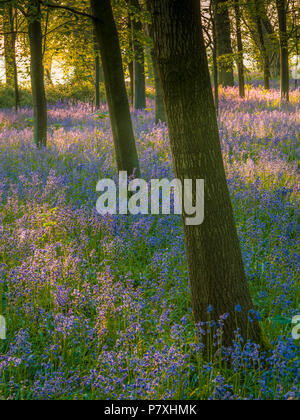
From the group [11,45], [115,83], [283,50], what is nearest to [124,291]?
[115,83]

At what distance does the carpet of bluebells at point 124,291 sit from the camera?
2.71 m

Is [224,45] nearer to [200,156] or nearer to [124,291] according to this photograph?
[124,291]

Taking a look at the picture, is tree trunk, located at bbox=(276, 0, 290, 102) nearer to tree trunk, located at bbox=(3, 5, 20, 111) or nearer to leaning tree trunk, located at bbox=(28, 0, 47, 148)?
leaning tree trunk, located at bbox=(28, 0, 47, 148)

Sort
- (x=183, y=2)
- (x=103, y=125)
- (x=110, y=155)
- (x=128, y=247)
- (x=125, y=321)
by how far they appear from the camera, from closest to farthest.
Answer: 1. (x=183, y=2)
2. (x=125, y=321)
3. (x=128, y=247)
4. (x=110, y=155)
5. (x=103, y=125)

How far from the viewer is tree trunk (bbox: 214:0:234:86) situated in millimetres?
14094

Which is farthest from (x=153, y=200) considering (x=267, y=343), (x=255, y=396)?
(x=255, y=396)

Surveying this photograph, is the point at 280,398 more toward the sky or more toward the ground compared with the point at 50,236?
more toward the ground

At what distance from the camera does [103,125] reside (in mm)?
13742

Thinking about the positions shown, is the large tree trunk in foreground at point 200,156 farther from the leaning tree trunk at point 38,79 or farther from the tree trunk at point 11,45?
the tree trunk at point 11,45

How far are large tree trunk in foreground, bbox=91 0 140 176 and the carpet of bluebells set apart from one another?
34.4 inches

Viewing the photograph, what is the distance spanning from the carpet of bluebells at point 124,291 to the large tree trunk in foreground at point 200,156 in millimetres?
292

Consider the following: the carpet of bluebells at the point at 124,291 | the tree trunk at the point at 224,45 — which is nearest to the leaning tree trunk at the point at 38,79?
the carpet of bluebells at the point at 124,291

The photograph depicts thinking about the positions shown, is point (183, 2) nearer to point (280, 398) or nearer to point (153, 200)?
point (280, 398)

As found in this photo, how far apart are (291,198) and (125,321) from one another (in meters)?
4.13
